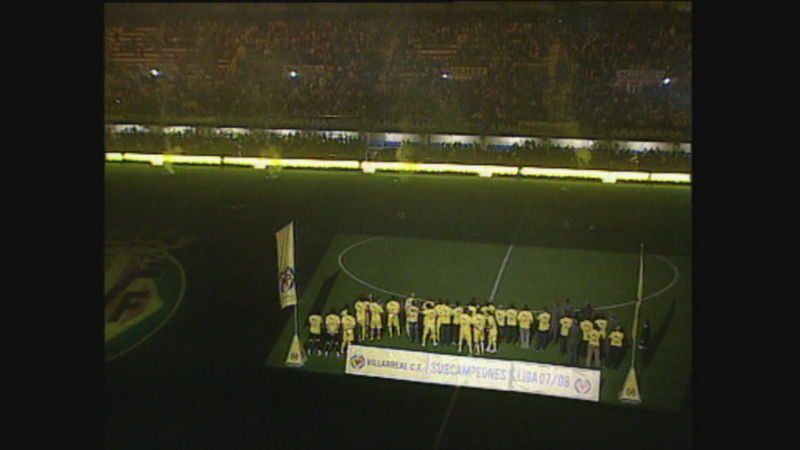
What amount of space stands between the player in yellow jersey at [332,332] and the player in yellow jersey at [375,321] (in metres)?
0.45

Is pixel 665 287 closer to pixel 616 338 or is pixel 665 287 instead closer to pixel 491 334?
pixel 616 338

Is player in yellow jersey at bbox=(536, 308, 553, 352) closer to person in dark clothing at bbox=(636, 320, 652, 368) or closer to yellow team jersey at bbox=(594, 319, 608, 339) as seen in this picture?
yellow team jersey at bbox=(594, 319, 608, 339)

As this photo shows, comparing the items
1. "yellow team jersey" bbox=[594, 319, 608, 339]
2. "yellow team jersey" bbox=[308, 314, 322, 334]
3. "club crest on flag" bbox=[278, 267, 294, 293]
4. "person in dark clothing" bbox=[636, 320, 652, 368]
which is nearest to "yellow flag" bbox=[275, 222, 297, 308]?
"club crest on flag" bbox=[278, 267, 294, 293]

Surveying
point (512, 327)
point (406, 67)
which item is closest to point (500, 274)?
point (512, 327)

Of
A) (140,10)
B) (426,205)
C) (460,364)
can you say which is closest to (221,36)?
(140,10)

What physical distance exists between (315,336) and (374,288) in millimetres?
1743

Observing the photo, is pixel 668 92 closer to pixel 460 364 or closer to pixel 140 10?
pixel 460 364

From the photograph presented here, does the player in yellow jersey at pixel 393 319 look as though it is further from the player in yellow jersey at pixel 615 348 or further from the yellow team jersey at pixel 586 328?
the player in yellow jersey at pixel 615 348

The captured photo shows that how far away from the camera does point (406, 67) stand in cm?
1920

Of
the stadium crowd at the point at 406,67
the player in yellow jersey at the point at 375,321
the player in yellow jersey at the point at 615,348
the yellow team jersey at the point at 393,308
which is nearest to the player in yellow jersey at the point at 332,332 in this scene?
the player in yellow jersey at the point at 375,321

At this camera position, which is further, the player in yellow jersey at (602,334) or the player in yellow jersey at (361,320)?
the player in yellow jersey at (361,320)

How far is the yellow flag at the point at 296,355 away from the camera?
36.0 ft

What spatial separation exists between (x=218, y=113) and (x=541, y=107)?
809 centimetres

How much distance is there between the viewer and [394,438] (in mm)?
9422
